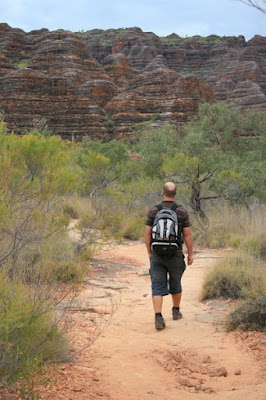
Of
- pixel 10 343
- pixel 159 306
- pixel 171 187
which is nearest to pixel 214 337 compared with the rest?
pixel 159 306

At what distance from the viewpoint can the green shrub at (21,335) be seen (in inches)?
130

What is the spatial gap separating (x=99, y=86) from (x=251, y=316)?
48179mm

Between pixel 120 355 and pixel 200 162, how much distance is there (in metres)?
11.1

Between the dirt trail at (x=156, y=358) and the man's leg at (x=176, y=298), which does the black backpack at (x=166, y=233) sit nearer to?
the man's leg at (x=176, y=298)

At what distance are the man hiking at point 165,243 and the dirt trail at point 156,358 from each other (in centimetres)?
41

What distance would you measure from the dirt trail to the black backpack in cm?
83

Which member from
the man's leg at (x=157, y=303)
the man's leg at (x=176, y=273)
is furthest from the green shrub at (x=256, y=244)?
the man's leg at (x=157, y=303)

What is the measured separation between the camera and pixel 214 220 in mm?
14477

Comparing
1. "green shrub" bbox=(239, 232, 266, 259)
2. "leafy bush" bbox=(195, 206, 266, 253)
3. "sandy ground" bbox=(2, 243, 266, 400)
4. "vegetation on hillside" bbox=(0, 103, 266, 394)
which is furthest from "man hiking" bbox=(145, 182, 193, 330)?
"leafy bush" bbox=(195, 206, 266, 253)

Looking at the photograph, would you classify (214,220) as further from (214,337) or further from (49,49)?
(49,49)

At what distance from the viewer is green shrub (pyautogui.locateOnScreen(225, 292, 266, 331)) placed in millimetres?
5777

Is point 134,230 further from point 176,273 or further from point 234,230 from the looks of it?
point 176,273

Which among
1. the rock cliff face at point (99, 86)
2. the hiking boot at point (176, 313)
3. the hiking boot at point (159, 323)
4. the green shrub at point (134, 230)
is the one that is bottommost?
the green shrub at point (134, 230)

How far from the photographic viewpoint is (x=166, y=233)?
5.67 meters
